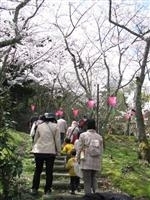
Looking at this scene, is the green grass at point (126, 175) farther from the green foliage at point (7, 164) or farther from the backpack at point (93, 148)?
the green foliage at point (7, 164)

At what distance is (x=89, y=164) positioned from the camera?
9578 millimetres

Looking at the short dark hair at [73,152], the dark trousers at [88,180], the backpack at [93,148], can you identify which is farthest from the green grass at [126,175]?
the backpack at [93,148]

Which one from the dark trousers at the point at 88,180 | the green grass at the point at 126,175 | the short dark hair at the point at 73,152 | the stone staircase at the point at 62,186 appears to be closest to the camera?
the dark trousers at the point at 88,180

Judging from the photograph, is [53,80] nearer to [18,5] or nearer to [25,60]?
[25,60]

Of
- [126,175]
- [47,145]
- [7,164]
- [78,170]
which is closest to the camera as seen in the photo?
[7,164]

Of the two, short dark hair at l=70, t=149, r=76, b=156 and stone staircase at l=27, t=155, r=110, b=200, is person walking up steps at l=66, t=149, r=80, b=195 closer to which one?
short dark hair at l=70, t=149, r=76, b=156

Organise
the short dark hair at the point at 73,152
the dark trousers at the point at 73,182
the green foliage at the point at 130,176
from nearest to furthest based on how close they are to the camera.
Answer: the dark trousers at the point at 73,182
the short dark hair at the point at 73,152
the green foliage at the point at 130,176

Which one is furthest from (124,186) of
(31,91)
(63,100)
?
(63,100)

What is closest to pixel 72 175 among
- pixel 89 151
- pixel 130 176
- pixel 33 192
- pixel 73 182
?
pixel 73 182

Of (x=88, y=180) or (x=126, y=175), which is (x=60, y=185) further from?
(x=126, y=175)

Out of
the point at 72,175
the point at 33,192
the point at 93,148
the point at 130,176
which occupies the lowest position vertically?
the point at 33,192

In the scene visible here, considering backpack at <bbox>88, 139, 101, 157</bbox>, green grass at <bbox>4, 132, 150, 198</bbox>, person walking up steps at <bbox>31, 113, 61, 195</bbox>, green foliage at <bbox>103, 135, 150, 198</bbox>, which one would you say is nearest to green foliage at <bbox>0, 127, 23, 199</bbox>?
person walking up steps at <bbox>31, 113, 61, 195</bbox>

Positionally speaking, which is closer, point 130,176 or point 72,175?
point 72,175

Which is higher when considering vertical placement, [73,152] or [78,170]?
[73,152]
